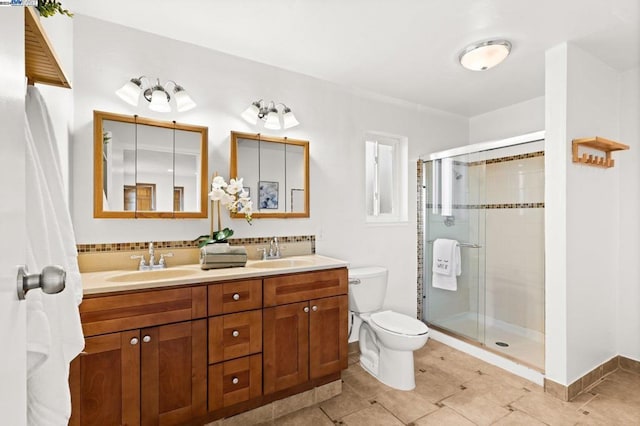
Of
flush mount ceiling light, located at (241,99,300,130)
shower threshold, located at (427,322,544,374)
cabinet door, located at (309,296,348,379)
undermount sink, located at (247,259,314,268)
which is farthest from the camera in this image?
shower threshold, located at (427,322,544,374)

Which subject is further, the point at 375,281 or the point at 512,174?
the point at 512,174

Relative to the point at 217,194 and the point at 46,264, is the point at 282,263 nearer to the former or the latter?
the point at 217,194

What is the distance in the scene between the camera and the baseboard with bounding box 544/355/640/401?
7.05 feet

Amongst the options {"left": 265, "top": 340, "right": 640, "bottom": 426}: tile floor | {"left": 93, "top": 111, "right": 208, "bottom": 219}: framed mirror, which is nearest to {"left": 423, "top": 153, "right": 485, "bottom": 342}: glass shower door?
{"left": 265, "top": 340, "right": 640, "bottom": 426}: tile floor

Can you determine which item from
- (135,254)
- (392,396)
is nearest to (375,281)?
(392,396)

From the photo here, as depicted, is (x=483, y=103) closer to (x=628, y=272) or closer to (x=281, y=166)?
(x=628, y=272)

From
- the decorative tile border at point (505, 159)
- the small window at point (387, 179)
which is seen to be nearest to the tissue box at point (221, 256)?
the small window at point (387, 179)

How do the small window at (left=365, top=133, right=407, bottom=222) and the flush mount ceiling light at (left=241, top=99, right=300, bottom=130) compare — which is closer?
the flush mount ceiling light at (left=241, top=99, right=300, bottom=130)

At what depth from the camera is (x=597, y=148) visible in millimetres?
2373

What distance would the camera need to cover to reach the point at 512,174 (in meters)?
2.93

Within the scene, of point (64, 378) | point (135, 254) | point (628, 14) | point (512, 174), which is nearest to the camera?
point (64, 378)

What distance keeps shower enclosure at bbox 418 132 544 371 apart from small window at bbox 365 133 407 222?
232mm

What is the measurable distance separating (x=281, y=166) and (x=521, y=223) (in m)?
2.27

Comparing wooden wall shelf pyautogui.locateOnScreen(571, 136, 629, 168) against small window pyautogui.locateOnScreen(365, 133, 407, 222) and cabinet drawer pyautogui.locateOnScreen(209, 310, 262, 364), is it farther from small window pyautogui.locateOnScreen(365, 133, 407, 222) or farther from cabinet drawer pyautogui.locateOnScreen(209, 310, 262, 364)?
cabinet drawer pyautogui.locateOnScreen(209, 310, 262, 364)
